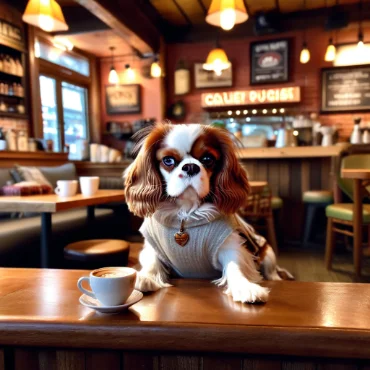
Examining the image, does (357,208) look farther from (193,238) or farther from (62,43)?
(62,43)

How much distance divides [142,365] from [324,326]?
0.37 metres

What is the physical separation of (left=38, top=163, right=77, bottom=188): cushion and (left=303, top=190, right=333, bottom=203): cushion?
2.65 m

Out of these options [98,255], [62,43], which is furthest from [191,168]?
[62,43]

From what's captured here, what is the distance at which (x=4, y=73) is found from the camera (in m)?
4.10

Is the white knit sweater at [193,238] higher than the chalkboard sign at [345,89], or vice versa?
the chalkboard sign at [345,89]

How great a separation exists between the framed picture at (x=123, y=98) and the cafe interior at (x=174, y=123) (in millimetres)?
25

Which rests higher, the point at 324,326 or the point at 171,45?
the point at 171,45

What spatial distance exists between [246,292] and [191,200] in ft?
0.88

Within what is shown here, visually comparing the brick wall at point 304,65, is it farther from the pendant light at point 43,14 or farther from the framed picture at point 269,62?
the pendant light at point 43,14

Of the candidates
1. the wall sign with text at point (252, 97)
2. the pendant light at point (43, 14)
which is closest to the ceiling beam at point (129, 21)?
the pendant light at point (43, 14)

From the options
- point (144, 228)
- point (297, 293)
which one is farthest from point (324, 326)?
point (144, 228)

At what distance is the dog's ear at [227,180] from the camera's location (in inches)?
36.4

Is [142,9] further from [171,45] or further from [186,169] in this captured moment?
[186,169]

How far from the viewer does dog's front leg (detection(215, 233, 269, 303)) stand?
2.62 ft
